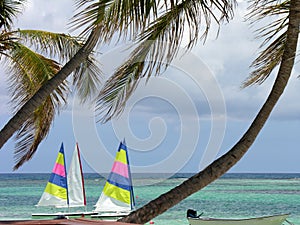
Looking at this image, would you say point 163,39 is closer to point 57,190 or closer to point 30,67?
point 30,67

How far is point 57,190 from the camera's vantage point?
80.1 feet

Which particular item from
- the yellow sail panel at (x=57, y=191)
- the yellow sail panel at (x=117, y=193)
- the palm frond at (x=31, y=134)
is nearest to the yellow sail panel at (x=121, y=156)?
the yellow sail panel at (x=117, y=193)

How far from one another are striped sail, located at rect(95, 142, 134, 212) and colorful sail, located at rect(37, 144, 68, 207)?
216 centimetres

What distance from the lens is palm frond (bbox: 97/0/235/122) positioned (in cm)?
521

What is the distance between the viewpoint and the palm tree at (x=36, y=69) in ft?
24.8

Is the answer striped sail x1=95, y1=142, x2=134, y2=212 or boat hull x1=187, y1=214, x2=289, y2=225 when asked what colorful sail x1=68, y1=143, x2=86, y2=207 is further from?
boat hull x1=187, y1=214, x2=289, y2=225

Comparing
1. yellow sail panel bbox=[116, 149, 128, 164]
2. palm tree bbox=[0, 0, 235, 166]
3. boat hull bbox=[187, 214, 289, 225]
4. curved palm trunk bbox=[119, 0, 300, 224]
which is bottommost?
boat hull bbox=[187, 214, 289, 225]

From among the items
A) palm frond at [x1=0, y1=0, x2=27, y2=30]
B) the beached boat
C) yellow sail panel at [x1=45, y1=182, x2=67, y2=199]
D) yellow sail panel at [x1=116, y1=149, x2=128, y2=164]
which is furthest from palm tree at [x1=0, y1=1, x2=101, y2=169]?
yellow sail panel at [x1=45, y1=182, x2=67, y2=199]

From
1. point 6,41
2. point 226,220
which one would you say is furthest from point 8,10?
point 226,220

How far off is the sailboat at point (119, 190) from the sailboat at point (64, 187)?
1.78 metres

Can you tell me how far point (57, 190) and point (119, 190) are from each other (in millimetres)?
3049

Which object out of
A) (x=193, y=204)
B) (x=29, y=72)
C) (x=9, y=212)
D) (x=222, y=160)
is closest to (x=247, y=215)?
(x=193, y=204)

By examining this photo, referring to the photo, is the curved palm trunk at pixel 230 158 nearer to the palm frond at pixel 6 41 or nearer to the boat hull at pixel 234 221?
the palm frond at pixel 6 41

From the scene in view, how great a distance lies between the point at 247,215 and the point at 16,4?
29.7 meters
